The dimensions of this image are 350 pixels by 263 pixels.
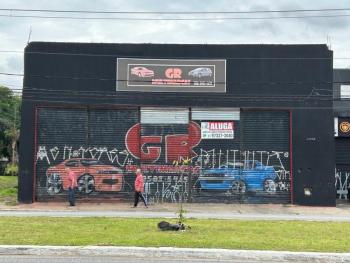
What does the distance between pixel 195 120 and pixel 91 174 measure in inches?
218

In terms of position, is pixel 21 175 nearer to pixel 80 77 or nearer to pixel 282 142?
pixel 80 77

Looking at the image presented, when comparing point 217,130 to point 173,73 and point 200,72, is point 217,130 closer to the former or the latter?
point 200,72

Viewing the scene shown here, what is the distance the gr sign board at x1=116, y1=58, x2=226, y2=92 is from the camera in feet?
85.4

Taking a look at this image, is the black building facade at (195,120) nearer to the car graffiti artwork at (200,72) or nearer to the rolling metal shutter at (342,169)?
the car graffiti artwork at (200,72)

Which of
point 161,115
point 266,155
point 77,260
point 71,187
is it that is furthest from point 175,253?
point 266,155

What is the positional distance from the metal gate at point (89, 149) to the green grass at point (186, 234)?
911 centimetres

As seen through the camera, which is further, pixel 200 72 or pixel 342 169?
pixel 342 169

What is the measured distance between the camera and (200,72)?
2616 cm

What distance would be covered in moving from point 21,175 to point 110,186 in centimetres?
411

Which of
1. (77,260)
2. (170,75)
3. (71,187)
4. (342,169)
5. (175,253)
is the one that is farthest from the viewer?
(342,169)

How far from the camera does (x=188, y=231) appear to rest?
543 inches

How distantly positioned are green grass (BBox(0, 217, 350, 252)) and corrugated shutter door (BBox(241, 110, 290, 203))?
9.06 meters

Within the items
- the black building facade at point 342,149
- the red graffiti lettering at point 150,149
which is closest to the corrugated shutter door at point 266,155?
the red graffiti lettering at point 150,149

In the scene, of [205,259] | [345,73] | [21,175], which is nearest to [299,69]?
[345,73]
